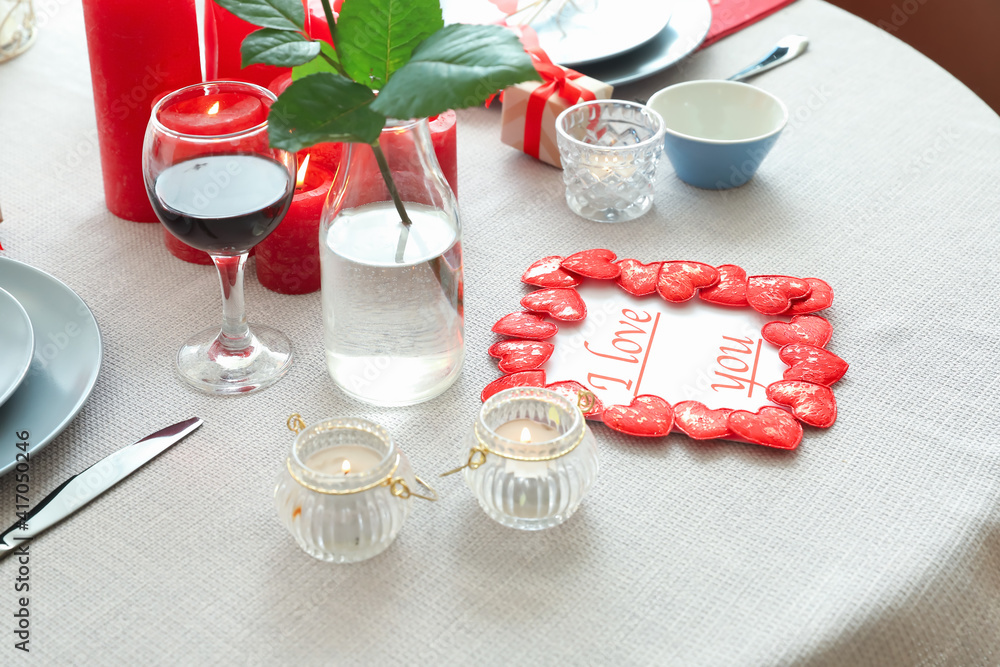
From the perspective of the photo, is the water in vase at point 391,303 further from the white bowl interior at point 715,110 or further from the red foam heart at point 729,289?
the white bowl interior at point 715,110

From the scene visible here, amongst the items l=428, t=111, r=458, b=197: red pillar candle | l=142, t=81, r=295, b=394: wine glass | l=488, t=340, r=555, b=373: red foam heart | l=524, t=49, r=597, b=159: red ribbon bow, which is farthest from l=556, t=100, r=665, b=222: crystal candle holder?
l=142, t=81, r=295, b=394: wine glass

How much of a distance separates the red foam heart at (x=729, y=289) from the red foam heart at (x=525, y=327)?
148mm

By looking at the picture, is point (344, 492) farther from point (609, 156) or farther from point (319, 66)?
point (609, 156)

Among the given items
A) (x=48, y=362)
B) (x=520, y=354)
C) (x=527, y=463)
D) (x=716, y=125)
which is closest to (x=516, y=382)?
(x=520, y=354)

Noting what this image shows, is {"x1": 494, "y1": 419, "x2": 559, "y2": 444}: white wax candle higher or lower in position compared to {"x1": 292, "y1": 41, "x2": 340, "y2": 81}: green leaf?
lower

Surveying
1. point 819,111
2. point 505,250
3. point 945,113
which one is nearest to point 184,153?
point 505,250

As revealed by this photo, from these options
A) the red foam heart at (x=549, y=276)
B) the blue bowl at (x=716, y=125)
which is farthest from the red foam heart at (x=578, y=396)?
the blue bowl at (x=716, y=125)

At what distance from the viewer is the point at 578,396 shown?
689mm

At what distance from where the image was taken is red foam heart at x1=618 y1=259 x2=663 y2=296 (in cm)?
82

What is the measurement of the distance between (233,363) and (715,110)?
610 mm

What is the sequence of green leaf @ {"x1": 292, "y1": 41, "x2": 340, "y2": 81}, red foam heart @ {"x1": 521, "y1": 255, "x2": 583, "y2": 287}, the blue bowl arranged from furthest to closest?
the blue bowl
red foam heart @ {"x1": 521, "y1": 255, "x2": 583, "y2": 287}
green leaf @ {"x1": 292, "y1": 41, "x2": 340, "y2": 81}

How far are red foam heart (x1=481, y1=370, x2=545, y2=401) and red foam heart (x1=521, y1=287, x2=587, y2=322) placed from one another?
3.1 inches

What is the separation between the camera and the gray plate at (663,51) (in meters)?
1.07

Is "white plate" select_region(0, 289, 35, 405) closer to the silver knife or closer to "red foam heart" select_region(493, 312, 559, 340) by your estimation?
the silver knife
